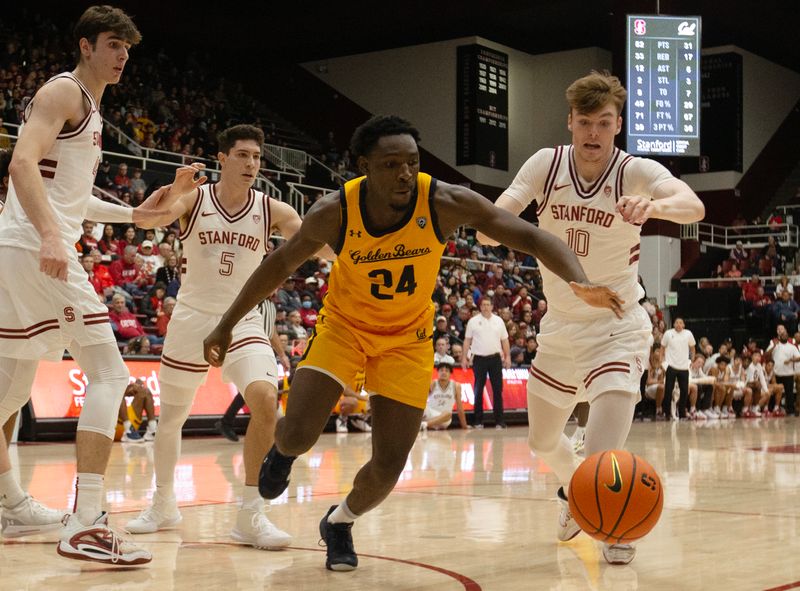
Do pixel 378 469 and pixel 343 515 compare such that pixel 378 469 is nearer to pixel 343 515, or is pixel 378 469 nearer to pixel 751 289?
pixel 343 515

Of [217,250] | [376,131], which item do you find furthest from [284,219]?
[376,131]

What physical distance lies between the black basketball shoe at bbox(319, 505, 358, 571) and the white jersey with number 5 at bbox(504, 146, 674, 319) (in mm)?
1613

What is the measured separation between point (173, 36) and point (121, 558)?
28000 millimetres

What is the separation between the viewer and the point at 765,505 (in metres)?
7.06

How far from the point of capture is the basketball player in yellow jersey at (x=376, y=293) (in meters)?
4.53

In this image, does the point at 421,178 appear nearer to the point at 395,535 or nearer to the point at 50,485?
the point at 395,535

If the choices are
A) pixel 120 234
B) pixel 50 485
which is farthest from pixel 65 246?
pixel 120 234

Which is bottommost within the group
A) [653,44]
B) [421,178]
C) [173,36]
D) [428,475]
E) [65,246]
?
[428,475]

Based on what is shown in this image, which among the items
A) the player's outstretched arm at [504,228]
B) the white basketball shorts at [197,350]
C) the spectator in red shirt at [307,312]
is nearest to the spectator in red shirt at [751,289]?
the spectator in red shirt at [307,312]

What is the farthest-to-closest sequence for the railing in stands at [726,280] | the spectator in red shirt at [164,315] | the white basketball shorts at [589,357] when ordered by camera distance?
1. the railing in stands at [726,280]
2. the spectator in red shirt at [164,315]
3. the white basketball shorts at [589,357]

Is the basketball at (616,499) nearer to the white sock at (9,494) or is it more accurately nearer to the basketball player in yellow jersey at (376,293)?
the basketball player in yellow jersey at (376,293)

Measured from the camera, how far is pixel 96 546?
4680 mm

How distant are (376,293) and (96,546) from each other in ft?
5.43

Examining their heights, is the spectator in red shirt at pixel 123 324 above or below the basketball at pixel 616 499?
above
